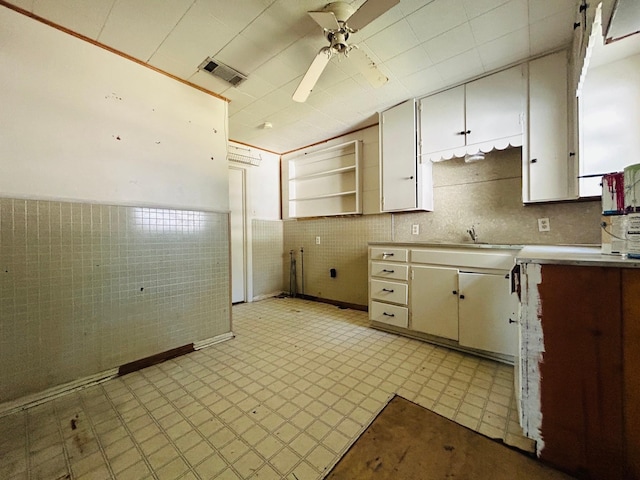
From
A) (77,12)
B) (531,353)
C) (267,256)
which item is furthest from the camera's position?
(267,256)

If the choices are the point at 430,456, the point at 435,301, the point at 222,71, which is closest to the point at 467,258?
the point at 435,301

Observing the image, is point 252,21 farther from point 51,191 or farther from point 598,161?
point 598,161

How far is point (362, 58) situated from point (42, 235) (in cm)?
249

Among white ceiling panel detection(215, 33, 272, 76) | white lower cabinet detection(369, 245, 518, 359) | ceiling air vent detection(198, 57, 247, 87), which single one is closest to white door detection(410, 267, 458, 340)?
white lower cabinet detection(369, 245, 518, 359)

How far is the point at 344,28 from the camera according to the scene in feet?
5.10

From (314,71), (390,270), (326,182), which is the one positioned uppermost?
(314,71)

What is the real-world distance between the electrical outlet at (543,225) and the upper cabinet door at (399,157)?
1065 mm

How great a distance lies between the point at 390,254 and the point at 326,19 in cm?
197

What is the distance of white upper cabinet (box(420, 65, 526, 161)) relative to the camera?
2.08 m

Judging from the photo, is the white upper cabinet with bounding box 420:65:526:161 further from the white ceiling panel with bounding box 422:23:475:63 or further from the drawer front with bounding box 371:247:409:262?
the drawer front with bounding box 371:247:409:262

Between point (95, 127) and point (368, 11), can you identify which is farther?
point (95, 127)

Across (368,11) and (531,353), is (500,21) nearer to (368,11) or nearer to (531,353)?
(368,11)

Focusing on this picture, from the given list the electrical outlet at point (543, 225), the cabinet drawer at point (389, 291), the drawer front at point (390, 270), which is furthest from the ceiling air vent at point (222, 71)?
the electrical outlet at point (543, 225)

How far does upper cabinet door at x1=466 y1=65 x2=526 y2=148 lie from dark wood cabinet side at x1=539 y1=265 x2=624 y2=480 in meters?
1.60
